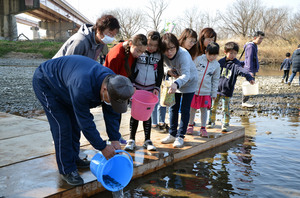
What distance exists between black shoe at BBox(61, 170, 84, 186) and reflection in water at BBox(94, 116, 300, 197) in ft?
1.06

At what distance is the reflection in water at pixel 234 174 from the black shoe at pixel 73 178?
32 cm

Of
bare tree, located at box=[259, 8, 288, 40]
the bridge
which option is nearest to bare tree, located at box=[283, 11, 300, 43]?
bare tree, located at box=[259, 8, 288, 40]

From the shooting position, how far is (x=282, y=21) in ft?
173

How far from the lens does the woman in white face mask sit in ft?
10.4

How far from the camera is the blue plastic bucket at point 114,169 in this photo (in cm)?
238

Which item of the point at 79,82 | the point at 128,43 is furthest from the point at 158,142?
the point at 79,82

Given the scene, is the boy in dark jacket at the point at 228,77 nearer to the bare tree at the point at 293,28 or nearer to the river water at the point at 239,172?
the river water at the point at 239,172

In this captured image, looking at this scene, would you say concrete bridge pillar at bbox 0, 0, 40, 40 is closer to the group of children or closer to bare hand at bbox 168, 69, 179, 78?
the group of children

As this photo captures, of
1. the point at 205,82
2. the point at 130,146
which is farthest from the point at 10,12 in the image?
the point at 130,146

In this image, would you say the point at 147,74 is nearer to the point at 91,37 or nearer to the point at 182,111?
the point at 182,111

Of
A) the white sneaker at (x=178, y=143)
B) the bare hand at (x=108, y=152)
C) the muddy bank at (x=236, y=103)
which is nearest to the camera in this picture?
the bare hand at (x=108, y=152)

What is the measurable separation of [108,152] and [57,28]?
4721cm

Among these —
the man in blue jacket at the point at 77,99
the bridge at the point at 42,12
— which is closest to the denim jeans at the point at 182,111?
the man in blue jacket at the point at 77,99

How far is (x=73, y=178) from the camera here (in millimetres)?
2650
